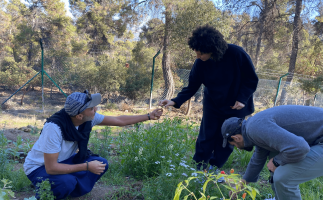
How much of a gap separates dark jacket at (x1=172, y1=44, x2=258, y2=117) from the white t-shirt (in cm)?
136

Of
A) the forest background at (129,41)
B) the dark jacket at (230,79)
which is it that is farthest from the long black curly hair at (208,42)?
the forest background at (129,41)

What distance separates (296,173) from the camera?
5.84ft

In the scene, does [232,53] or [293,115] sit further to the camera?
[232,53]

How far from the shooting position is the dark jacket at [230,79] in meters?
2.62

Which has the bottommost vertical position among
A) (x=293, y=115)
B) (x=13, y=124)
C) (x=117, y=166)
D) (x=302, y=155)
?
(x=13, y=124)

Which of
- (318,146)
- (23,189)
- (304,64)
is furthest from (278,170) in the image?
(304,64)

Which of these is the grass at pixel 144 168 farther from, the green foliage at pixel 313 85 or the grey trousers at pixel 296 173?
the green foliage at pixel 313 85

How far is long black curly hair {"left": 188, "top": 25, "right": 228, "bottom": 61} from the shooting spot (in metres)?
2.42

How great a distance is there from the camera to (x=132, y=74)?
12.2 metres

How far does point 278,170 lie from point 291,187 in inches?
5.8

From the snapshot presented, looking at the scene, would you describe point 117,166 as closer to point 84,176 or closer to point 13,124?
point 84,176

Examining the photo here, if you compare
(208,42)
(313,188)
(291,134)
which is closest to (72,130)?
(208,42)

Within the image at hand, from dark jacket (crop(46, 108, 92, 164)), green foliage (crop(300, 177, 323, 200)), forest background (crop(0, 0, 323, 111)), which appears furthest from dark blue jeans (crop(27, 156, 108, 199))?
forest background (crop(0, 0, 323, 111))

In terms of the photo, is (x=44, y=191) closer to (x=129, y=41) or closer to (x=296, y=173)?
(x=296, y=173)
